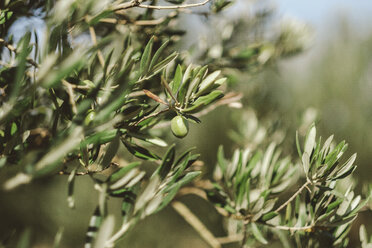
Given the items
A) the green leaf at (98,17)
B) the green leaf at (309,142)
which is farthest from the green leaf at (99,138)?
the green leaf at (309,142)

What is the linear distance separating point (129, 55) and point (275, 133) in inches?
28.8

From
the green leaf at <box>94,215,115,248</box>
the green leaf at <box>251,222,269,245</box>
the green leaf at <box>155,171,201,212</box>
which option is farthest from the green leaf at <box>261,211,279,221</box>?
the green leaf at <box>94,215,115,248</box>

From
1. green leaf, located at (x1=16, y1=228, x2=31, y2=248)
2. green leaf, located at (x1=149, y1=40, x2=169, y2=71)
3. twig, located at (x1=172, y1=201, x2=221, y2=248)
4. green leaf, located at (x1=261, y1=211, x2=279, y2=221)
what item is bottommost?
twig, located at (x1=172, y1=201, x2=221, y2=248)

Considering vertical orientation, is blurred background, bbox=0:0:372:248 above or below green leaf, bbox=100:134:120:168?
below

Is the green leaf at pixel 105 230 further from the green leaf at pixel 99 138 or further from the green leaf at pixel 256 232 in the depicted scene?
the green leaf at pixel 256 232

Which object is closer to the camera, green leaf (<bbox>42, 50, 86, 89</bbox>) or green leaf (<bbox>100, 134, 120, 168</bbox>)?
green leaf (<bbox>42, 50, 86, 89</bbox>)

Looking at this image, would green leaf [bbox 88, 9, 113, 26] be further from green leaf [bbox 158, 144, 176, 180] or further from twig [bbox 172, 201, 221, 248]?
twig [bbox 172, 201, 221, 248]

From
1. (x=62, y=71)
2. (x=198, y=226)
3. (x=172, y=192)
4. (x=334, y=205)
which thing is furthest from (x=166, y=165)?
(x=198, y=226)

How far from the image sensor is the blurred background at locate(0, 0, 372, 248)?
1232mm

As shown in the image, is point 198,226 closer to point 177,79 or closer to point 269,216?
point 269,216

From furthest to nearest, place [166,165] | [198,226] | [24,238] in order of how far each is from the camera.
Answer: [198,226], [166,165], [24,238]

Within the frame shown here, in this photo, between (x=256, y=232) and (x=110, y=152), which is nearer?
(x=110, y=152)

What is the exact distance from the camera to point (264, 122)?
46.4 inches

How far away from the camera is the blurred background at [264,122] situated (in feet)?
4.04
